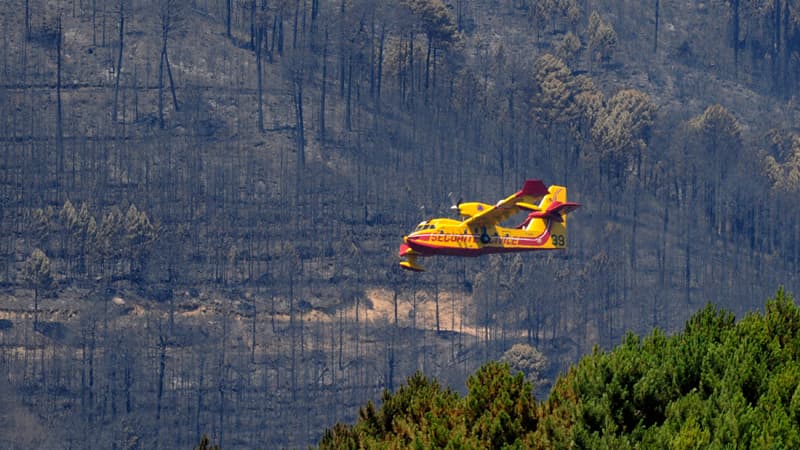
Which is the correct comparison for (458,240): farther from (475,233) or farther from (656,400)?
(656,400)

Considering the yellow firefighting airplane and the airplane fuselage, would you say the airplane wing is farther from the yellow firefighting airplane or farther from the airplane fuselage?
the airplane fuselage

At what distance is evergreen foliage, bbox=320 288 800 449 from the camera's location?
71.4 meters

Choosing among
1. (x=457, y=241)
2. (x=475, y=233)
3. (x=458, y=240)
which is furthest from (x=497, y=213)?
(x=457, y=241)

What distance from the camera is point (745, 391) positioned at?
7650 cm

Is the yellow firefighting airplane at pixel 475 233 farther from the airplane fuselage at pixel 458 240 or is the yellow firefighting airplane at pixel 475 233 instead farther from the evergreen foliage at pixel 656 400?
the evergreen foliage at pixel 656 400

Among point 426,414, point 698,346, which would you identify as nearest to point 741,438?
point 698,346

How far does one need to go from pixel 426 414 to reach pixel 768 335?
47.8 ft

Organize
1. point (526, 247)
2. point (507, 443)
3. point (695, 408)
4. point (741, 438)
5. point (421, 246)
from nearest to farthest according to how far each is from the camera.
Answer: point (741, 438) < point (695, 408) < point (507, 443) < point (421, 246) < point (526, 247)

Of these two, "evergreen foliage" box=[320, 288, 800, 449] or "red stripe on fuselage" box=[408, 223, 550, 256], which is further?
"red stripe on fuselage" box=[408, 223, 550, 256]

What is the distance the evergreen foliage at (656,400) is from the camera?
71438mm

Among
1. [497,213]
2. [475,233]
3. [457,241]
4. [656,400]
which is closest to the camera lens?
[656,400]

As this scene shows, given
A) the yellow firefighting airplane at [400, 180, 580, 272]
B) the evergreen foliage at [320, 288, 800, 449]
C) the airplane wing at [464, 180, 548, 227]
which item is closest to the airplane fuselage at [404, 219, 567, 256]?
the yellow firefighting airplane at [400, 180, 580, 272]

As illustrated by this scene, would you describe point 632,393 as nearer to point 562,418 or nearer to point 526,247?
point 562,418

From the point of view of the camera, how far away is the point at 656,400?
256ft
